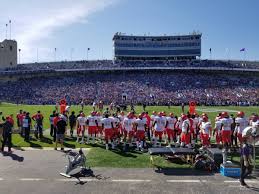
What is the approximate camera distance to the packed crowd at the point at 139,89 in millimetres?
68875

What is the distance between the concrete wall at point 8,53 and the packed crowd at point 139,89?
27.6 metres

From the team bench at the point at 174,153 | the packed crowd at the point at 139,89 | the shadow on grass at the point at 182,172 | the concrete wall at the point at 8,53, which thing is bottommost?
the shadow on grass at the point at 182,172

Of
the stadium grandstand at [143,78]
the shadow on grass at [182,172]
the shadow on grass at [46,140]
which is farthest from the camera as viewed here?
the stadium grandstand at [143,78]

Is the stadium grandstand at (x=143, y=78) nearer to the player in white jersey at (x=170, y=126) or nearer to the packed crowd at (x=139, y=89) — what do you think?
the packed crowd at (x=139, y=89)

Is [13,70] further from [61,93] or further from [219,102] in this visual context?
[219,102]

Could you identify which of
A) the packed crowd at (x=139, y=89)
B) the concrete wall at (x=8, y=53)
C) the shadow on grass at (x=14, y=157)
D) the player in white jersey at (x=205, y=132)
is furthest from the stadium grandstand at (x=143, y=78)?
the shadow on grass at (x=14, y=157)

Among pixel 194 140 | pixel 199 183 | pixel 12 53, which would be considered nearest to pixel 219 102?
pixel 194 140

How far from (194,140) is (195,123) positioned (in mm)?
1110

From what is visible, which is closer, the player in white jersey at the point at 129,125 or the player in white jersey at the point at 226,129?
the player in white jersey at the point at 226,129

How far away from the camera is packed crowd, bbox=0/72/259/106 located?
2712 inches

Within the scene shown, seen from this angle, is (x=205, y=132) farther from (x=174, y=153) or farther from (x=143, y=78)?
(x=143, y=78)

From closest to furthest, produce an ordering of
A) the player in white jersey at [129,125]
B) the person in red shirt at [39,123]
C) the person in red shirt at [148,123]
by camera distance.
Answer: the player in white jersey at [129,125] → the person in red shirt at [148,123] → the person in red shirt at [39,123]

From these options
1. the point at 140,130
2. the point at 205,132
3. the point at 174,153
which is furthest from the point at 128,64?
the point at 174,153

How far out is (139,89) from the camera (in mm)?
76875
